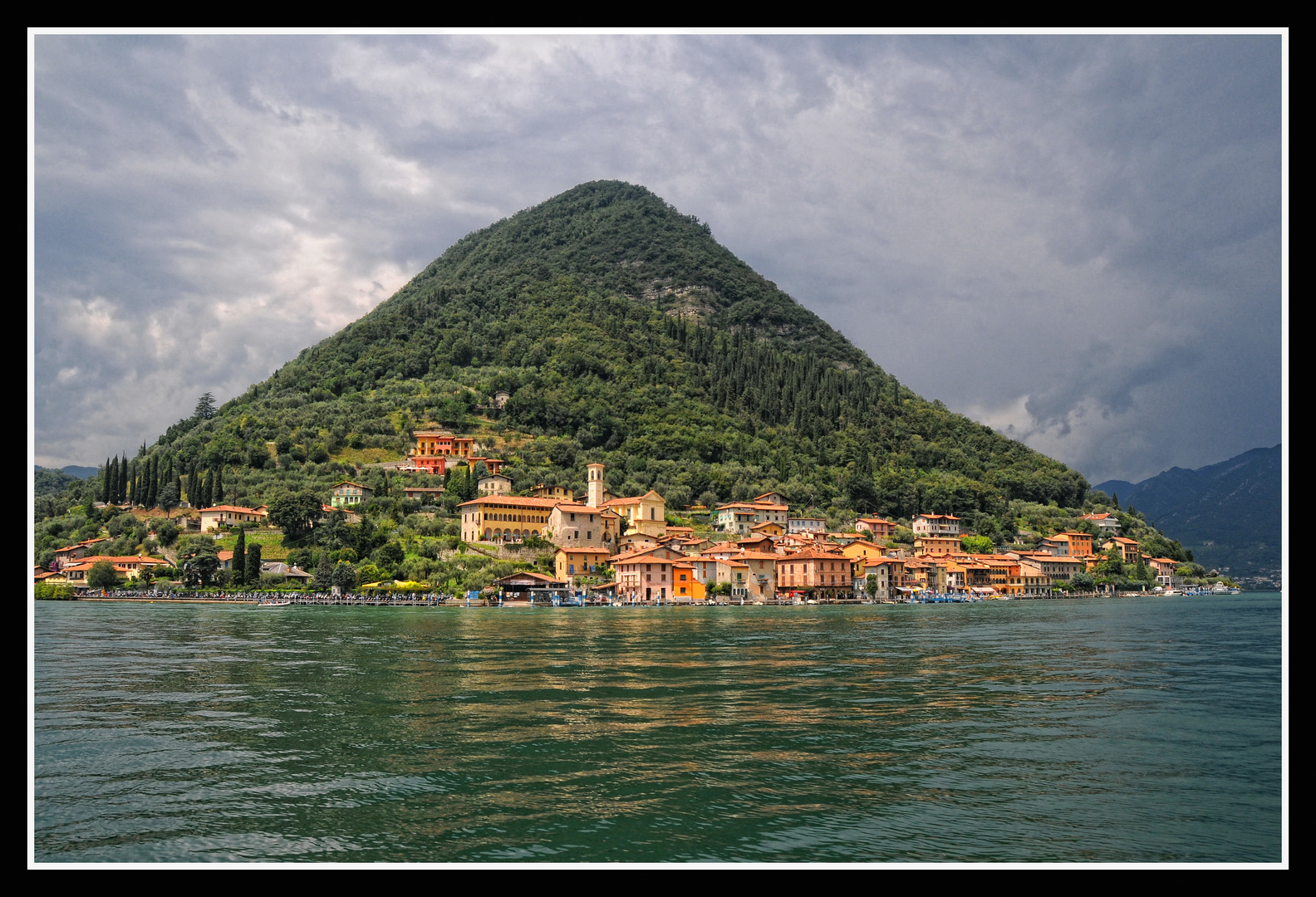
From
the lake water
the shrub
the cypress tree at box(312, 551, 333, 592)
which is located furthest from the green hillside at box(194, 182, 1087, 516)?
the lake water

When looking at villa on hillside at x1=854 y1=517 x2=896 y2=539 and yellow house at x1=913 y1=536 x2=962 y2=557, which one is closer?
yellow house at x1=913 y1=536 x2=962 y2=557

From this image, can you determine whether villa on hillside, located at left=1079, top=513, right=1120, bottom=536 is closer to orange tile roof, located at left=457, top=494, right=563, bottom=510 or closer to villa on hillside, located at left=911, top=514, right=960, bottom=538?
villa on hillside, located at left=911, top=514, right=960, bottom=538

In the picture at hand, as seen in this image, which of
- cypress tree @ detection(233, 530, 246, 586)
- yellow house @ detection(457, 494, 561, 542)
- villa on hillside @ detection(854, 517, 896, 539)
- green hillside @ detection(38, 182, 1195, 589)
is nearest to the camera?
cypress tree @ detection(233, 530, 246, 586)

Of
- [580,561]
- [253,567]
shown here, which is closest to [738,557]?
[580,561]

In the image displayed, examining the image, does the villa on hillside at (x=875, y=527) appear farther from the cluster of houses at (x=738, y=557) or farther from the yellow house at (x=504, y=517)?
the yellow house at (x=504, y=517)

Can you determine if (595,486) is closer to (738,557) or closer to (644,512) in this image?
(644,512)
